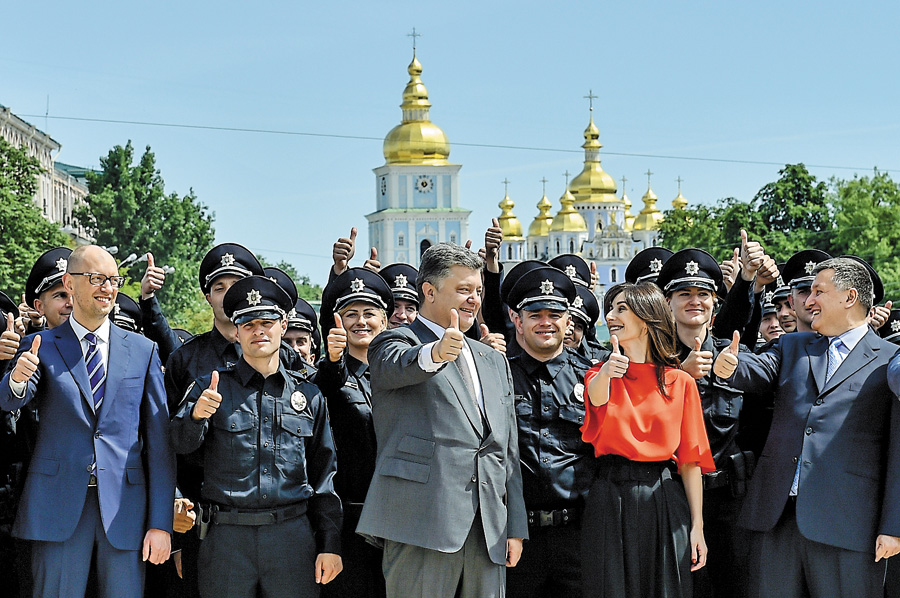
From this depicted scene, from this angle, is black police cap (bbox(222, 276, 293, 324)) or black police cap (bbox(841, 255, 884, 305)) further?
black police cap (bbox(841, 255, 884, 305))

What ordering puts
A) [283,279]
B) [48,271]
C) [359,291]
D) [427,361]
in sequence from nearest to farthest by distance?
[427,361], [359,291], [48,271], [283,279]

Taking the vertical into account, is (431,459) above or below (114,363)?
below

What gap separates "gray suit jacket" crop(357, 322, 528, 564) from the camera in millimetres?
6453

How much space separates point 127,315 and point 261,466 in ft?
9.07

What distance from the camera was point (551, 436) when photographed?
7.50 metres

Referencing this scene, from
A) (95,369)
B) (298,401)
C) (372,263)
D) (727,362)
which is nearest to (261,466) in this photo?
(298,401)

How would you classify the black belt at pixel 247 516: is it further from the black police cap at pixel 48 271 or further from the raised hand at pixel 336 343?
the black police cap at pixel 48 271

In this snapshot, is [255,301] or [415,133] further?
[415,133]

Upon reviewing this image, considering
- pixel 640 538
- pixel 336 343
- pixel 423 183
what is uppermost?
pixel 423 183

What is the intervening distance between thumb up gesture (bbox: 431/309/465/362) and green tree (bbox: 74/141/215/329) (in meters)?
63.6

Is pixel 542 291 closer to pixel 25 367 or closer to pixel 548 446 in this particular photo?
pixel 548 446

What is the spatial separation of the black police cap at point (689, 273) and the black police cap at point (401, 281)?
181 centimetres

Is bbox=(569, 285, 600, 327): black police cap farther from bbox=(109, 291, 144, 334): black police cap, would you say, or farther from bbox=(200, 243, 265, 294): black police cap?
bbox=(109, 291, 144, 334): black police cap

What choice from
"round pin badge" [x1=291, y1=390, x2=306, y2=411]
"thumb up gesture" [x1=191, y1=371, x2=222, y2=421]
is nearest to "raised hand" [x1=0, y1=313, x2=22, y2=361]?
"thumb up gesture" [x1=191, y1=371, x2=222, y2=421]
